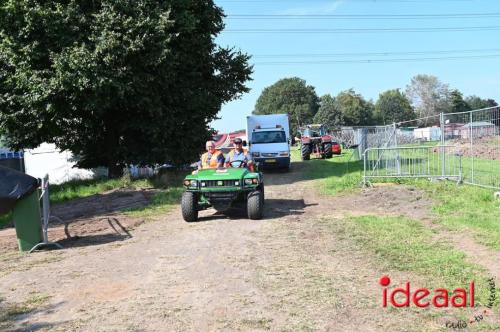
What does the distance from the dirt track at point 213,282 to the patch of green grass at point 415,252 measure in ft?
0.96

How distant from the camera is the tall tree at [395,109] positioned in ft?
395

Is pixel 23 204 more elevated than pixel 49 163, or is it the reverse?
pixel 49 163

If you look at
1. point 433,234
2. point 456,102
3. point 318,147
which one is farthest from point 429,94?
point 433,234

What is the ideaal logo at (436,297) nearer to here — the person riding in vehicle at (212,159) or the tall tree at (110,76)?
the person riding in vehicle at (212,159)

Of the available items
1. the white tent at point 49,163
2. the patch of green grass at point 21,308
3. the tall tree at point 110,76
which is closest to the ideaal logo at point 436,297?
the patch of green grass at point 21,308

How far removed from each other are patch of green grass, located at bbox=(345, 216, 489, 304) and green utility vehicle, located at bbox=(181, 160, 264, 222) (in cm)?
206

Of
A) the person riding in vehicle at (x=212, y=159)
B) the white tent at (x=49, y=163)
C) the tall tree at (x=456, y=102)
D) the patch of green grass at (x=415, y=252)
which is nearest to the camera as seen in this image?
the patch of green grass at (x=415, y=252)

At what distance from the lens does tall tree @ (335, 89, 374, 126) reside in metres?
112

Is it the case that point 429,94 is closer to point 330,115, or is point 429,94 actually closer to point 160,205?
point 330,115

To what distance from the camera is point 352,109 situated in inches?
4444

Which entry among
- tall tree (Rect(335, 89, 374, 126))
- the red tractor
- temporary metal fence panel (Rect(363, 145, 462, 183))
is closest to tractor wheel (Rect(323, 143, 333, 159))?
the red tractor

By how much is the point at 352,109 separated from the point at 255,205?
105 metres

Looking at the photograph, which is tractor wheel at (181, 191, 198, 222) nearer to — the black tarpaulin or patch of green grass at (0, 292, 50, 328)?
the black tarpaulin

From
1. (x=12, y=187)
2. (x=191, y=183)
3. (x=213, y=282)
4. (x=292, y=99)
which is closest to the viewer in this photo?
(x=213, y=282)
